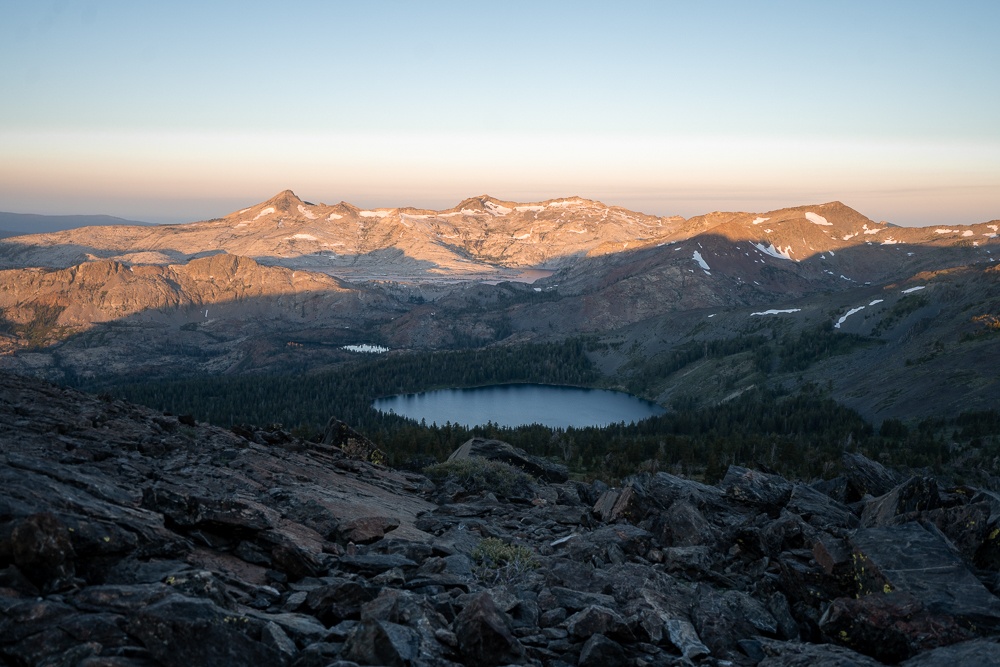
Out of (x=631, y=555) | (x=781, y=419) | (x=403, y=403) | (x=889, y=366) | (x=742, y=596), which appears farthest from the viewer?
(x=403, y=403)

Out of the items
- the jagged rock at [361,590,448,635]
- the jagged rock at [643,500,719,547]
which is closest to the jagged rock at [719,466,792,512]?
the jagged rock at [643,500,719,547]

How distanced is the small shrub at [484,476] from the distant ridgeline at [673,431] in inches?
191

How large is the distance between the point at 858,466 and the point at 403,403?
152 metres

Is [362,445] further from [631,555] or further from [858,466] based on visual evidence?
[858,466]

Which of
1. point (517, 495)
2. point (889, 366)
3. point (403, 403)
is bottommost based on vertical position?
point (403, 403)

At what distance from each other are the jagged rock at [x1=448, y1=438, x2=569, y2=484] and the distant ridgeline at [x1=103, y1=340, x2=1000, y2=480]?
2816 mm

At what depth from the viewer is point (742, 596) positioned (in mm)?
17422

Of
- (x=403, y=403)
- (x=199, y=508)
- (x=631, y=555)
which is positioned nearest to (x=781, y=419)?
(x=403, y=403)

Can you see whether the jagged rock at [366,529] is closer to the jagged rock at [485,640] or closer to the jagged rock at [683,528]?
the jagged rock at [485,640]

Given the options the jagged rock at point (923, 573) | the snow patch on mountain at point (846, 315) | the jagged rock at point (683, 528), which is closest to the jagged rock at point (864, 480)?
the jagged rock at point (683, 528)

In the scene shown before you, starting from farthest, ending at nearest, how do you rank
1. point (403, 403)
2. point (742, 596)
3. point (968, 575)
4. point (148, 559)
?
point (403, 403), point (742, 596), point (968, 575), point (148, 559)

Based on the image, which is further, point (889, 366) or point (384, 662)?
point (889, 366)

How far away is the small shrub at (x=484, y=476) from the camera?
1328 inches

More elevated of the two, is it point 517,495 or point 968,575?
point 968,575
